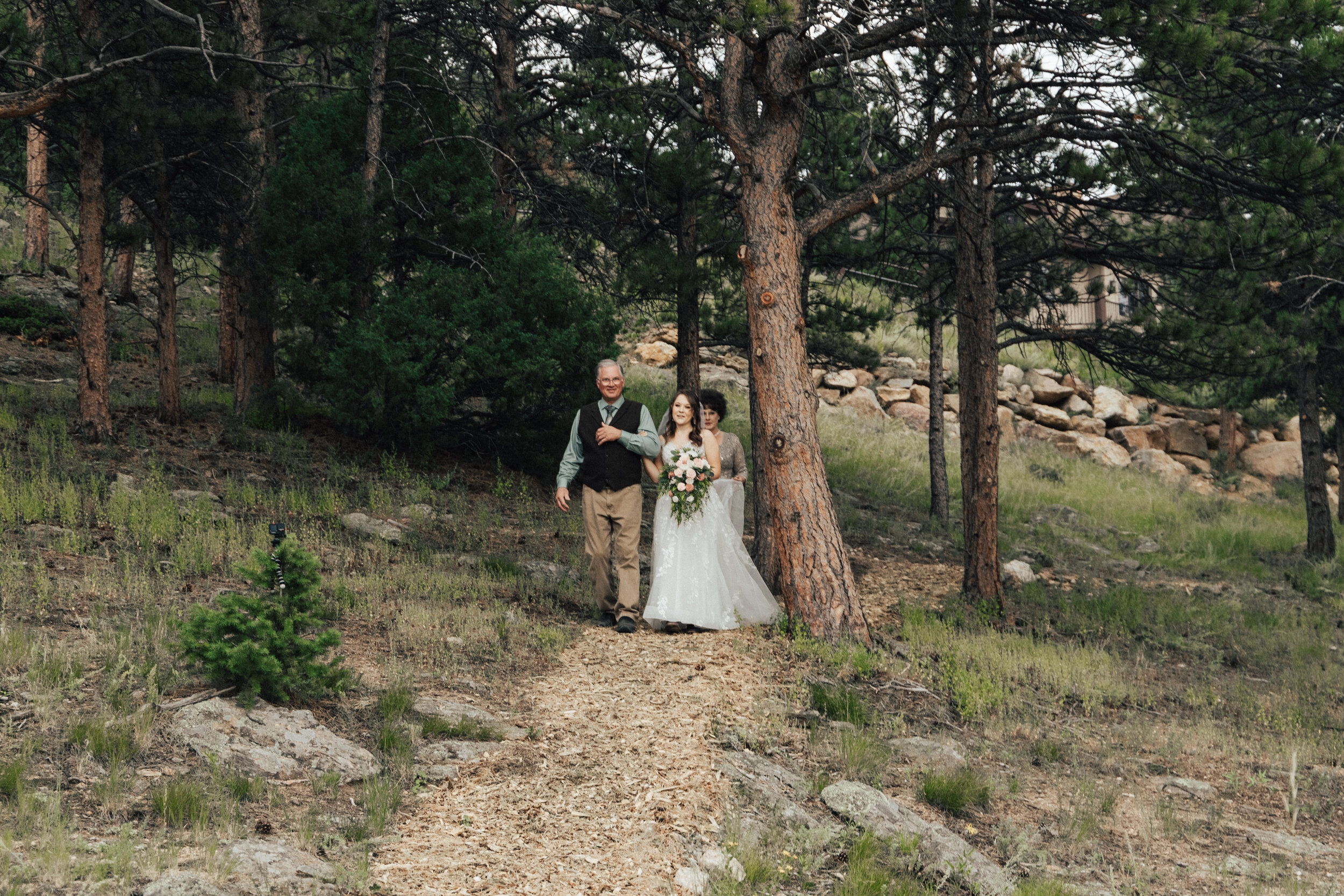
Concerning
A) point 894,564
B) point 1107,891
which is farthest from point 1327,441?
point 1107,891

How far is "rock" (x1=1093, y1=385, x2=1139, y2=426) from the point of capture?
3006 cm

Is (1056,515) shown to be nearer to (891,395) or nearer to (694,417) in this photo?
(891,395)

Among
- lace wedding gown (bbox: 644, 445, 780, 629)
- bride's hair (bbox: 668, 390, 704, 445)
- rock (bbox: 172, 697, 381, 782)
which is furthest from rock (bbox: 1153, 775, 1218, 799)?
rock (bbox: 172, 697, 381, 782)

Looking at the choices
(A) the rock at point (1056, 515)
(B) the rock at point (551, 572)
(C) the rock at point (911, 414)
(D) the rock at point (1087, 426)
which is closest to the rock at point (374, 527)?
(B) the rock at point (551, 572)

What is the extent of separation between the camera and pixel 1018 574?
45.4ft

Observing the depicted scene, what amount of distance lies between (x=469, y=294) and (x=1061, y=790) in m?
9.45

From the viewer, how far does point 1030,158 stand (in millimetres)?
10938

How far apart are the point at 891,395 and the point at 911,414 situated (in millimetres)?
1222

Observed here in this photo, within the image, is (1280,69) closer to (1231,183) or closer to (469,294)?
(1231,183)

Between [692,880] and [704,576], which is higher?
[704,576]

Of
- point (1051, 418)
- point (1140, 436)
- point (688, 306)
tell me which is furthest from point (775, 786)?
point (1140, 436)

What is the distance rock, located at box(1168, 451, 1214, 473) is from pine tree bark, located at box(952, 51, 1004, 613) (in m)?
21.4

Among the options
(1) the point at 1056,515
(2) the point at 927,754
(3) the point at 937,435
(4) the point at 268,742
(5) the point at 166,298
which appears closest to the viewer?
(4) the point at 268,742

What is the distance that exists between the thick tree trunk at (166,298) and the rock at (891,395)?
20980 millimetres
